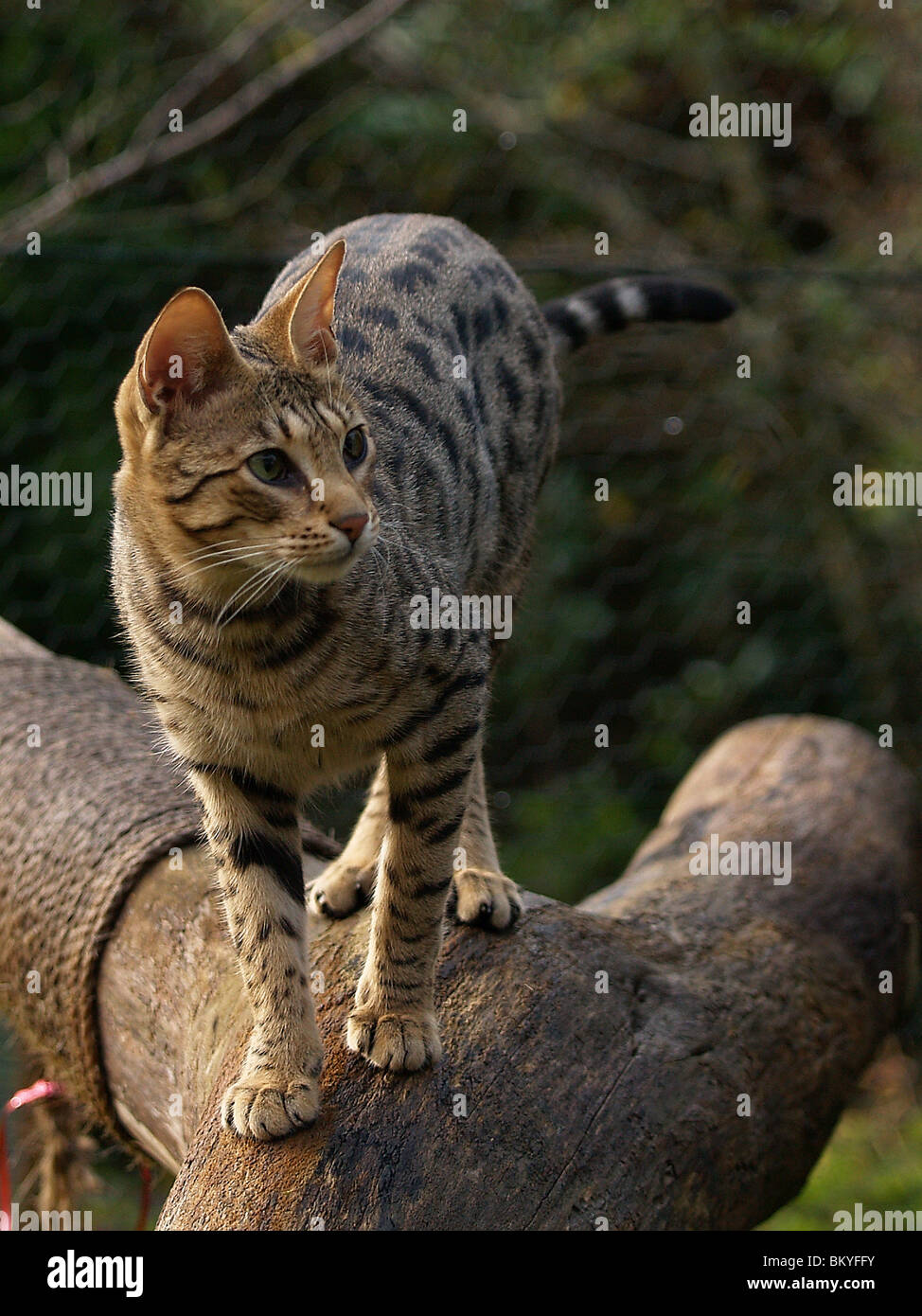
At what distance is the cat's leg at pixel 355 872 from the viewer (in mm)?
2051

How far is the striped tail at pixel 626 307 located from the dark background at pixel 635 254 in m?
1.70

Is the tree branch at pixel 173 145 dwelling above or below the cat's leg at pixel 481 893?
above

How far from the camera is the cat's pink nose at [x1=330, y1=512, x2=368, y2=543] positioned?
150 cm

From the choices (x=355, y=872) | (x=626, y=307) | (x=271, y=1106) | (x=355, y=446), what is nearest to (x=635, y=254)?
(x=626, y=307)

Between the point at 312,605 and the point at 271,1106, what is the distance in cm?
61

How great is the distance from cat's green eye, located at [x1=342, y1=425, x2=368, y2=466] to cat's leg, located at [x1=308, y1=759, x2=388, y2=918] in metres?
0.53

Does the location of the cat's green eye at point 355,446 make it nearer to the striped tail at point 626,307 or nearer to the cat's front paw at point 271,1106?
the cat's front paw at point 271,1106

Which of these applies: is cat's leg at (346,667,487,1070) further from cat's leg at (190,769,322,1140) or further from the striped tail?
the striped tail

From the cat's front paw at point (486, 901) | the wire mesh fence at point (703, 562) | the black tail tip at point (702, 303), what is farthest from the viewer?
the wire mesh fence at point (703, 562)

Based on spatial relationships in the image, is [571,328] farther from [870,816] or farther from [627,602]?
[627,602]

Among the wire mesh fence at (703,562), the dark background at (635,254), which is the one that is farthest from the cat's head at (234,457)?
the wire mesh fence at (703,562)

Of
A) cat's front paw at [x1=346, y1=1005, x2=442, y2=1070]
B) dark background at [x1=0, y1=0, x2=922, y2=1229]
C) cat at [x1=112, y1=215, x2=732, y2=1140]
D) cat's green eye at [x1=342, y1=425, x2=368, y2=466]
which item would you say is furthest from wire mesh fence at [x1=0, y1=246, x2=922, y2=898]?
cat's green eye at [x1=342, y1=425, x2=368, y2=466]

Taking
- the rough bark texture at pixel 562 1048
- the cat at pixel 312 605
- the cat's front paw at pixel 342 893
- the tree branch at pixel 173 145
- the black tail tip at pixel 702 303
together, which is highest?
the tree branch at pixel 173 145

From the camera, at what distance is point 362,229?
2256mm
